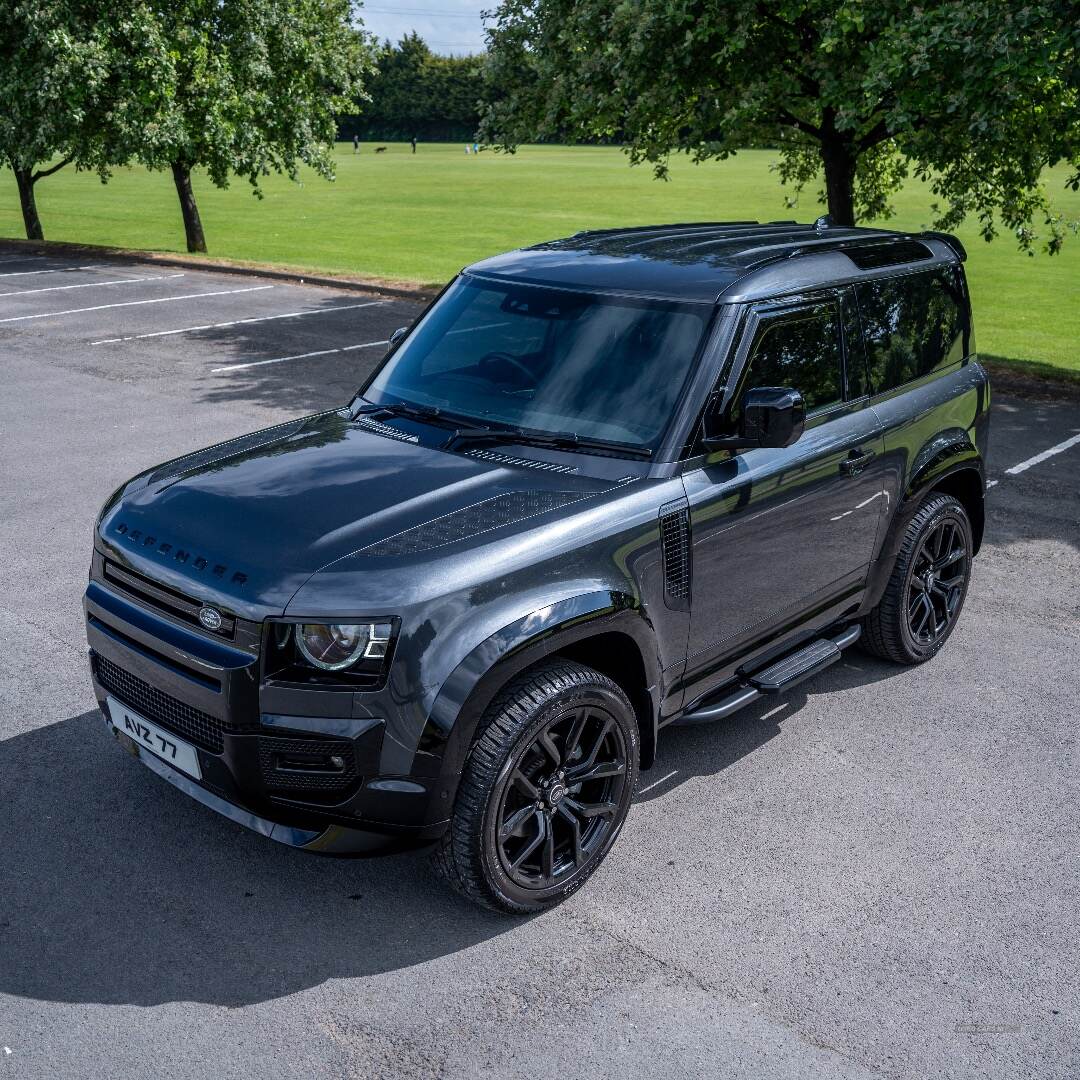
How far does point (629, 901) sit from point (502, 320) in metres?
2.39

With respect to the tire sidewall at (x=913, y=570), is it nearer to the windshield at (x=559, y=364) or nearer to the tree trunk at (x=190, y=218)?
the windshield at (x=559, y=364)

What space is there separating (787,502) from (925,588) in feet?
5.14

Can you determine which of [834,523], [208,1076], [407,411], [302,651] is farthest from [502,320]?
[208,1076]

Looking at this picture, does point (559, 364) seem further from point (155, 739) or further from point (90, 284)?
point (90, 284)

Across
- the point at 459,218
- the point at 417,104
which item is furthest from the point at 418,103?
the point at 459,218

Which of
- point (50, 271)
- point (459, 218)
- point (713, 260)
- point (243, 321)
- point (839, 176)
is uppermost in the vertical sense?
point (839, 176)

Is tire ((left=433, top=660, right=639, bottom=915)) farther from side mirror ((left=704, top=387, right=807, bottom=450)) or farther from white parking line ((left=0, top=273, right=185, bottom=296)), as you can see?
white parking line ((left=0, top=273, right=185, bottom=296))

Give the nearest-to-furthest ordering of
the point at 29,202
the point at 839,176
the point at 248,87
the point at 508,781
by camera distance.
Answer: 1. the point at 508,781
2. the point at 839,176
3. the point at 248,87
4. the point at 29,202

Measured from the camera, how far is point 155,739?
13.2 ft

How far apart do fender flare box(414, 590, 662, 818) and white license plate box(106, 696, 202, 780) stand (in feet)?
2.66

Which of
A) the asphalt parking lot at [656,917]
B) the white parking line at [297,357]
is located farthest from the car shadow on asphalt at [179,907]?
the white parking line at [297,357]

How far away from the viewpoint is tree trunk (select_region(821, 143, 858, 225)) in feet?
47.6

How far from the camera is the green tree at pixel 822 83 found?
1053 centimetres

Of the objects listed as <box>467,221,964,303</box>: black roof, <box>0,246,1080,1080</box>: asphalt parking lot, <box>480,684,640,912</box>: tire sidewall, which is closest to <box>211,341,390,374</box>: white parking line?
<box>0,246,1080,1080</box>: asphalt parking lot
